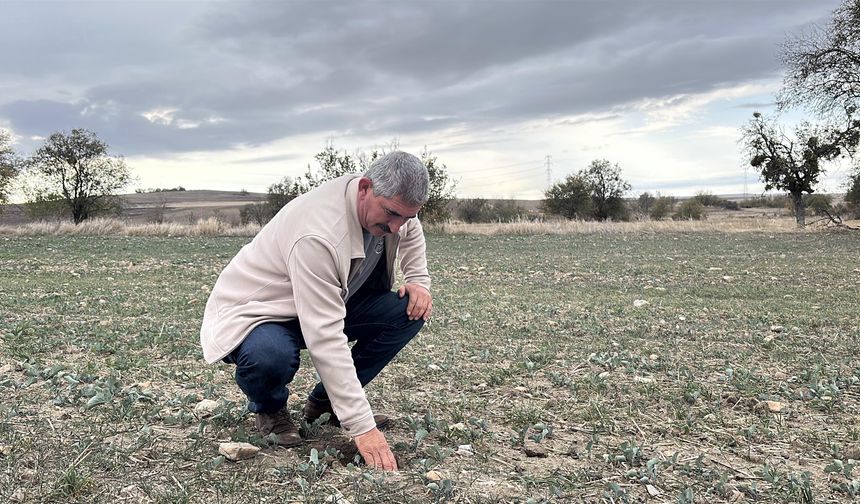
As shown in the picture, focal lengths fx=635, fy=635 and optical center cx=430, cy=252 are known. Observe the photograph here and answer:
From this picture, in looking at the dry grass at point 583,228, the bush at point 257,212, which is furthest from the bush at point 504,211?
the dry grass at point 583,228

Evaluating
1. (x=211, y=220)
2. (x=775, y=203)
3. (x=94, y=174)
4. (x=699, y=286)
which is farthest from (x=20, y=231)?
(x=775, y=203)

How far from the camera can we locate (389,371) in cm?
531

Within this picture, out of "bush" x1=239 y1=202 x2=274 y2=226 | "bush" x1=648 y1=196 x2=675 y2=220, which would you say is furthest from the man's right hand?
"bush" x1=648 y1=196 x2=675 y2=220

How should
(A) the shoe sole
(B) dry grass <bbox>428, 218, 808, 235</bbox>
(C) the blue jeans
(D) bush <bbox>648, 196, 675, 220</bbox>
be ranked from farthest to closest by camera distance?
(D) bush <bbox>648, 196, 675, 220</bbox> < (B) dry grass <bbox>428, 218, 808, 235</bbox> < (A) the shoe sole < (C) the blue jeans

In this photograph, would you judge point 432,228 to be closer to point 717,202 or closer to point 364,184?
point 364,184

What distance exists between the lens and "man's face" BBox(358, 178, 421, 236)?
9.75 feet

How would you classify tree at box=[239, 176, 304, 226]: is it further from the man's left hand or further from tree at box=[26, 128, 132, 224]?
the man's left hand

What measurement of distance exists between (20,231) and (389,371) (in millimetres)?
29533

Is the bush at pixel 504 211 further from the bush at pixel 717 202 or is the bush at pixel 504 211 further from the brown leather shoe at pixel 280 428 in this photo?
the brown leather shoe at pixel 280 428

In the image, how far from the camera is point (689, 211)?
6053 centimetres

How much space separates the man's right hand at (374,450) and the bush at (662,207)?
63064 mm

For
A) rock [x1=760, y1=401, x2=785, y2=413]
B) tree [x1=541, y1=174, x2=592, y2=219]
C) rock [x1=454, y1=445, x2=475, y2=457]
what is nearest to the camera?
rock [x1=454, y1=445, x2=475, y2=457]

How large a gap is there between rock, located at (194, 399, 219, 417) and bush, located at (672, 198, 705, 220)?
5931 centimetres

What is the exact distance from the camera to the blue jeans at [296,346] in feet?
10.3
